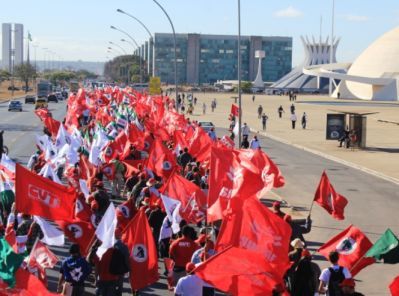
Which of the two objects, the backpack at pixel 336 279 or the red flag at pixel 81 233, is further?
the red flag at pixel 81 233

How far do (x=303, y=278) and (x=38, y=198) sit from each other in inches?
160

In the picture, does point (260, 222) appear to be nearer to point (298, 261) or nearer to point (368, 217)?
point (298, 261)

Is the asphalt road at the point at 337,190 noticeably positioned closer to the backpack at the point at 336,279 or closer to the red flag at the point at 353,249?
the red flag at the point at 353,249

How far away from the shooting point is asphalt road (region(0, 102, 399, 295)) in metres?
14.8

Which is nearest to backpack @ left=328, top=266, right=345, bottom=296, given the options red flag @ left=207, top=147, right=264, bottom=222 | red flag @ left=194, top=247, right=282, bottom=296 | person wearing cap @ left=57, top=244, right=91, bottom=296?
red flag @ left=194, top=247, right=282, bottom=296

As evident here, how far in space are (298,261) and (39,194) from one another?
3871 mm

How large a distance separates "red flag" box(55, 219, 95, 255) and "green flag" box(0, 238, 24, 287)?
3.42m

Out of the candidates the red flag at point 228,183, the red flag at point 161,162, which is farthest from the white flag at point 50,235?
the red flag at point 161,162

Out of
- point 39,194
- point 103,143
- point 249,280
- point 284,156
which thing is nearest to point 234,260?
point 249,280

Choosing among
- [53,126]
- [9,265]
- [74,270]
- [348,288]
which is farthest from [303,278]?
[53,126]

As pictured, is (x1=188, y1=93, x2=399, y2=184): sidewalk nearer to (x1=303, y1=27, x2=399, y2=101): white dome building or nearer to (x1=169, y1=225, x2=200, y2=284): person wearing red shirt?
(x1=169, y1=225, x2=200, y2=284): person wearing red shirt

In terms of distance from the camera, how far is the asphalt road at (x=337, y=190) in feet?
48.7

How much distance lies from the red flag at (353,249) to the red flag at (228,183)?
266 centimetres

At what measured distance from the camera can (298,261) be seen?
11375 mm
